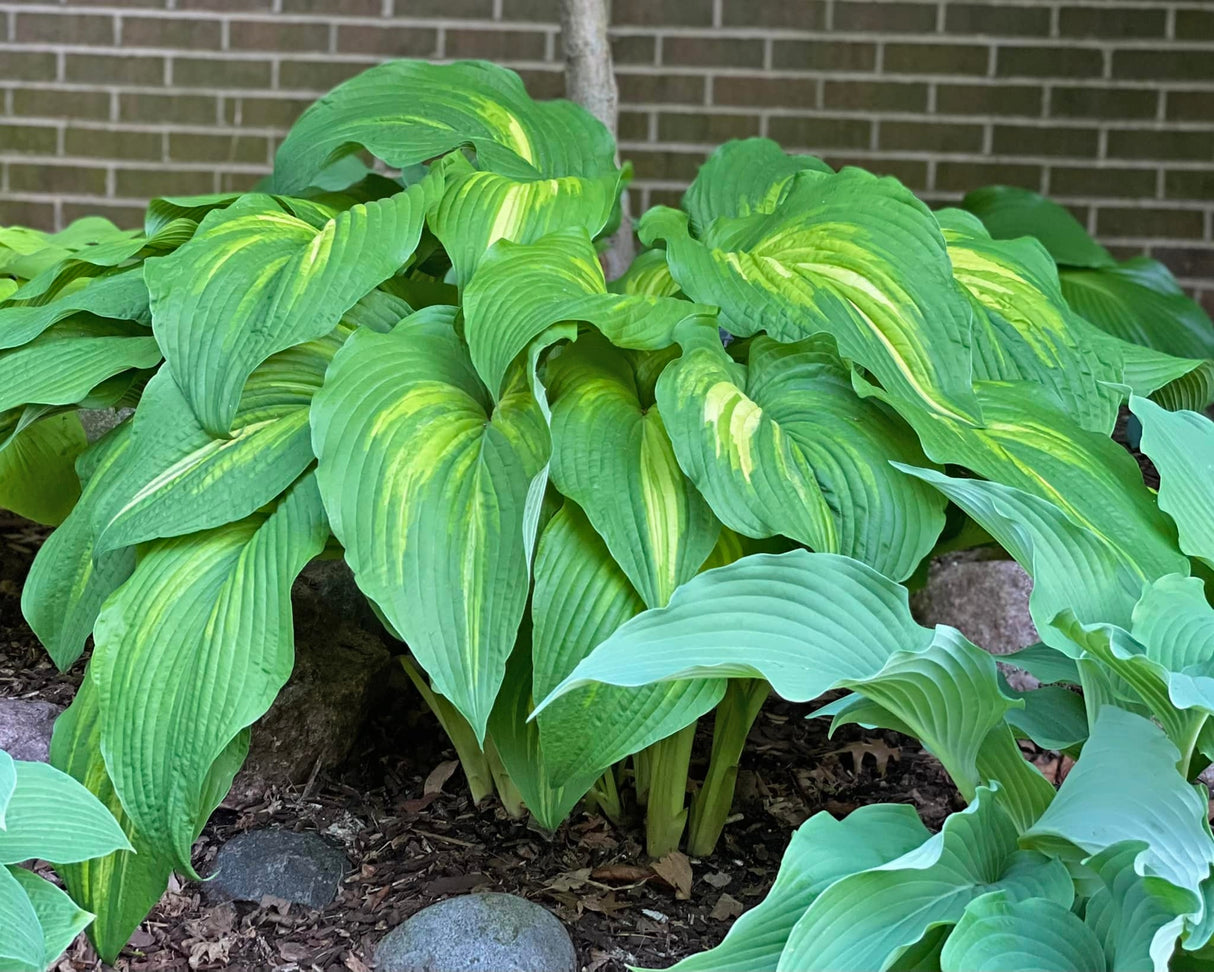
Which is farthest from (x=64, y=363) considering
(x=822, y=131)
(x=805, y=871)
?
(x=822, y=131)

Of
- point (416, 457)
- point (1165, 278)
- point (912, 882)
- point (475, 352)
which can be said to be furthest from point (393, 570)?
point (1165, 278)

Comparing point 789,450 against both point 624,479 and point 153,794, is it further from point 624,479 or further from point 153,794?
point 153,794

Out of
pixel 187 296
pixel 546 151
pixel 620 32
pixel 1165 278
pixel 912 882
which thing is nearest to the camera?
pixel 912 882

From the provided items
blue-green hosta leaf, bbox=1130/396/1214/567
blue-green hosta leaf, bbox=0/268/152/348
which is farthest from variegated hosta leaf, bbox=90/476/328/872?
blue-green hosta leaf, bbox=1130/396/1214/567

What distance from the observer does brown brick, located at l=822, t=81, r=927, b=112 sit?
3695 millimetres

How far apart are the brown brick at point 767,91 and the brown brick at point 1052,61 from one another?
59 cm

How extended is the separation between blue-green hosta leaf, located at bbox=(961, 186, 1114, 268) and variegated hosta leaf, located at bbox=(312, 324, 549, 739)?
6.19 feet

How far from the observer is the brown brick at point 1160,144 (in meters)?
3.66

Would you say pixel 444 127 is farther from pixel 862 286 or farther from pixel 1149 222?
pixel 1149 222

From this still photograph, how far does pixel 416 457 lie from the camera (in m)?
1.35

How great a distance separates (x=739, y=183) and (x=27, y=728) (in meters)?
1.36

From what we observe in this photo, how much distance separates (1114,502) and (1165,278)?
1794 millimetres

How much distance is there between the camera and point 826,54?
12.1 ft

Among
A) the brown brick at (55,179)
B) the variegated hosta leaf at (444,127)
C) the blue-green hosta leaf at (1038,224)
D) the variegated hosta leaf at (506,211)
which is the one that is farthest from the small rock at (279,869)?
the brown brick at (55,179)
